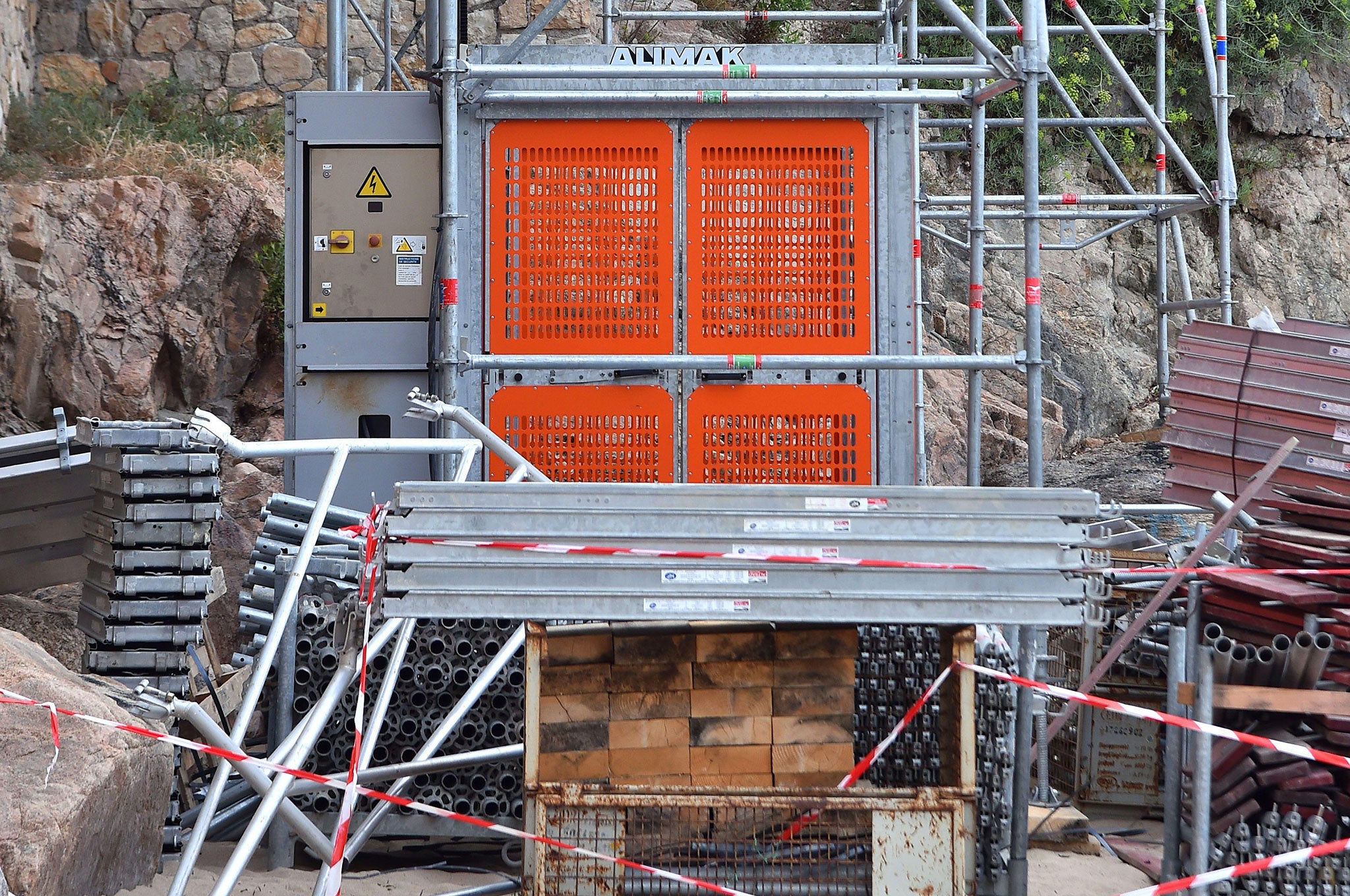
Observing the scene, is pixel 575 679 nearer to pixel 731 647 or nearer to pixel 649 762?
pixel 649 762

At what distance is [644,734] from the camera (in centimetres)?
383

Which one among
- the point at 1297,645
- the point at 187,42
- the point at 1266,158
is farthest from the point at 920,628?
the point at 1266,158

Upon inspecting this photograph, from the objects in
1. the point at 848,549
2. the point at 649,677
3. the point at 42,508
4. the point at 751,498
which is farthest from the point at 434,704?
the point at 848,549

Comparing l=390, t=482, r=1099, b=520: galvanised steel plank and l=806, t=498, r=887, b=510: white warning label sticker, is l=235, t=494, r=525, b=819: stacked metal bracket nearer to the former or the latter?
l=390, t=482, r=1099, b=520: galvanised steel plank

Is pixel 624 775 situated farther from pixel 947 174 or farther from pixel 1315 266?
pixel 1315 266

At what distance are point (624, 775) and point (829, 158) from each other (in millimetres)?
3605

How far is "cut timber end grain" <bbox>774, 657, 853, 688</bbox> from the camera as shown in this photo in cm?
388

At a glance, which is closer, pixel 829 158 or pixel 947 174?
pixel 829 158

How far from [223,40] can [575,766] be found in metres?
9.39

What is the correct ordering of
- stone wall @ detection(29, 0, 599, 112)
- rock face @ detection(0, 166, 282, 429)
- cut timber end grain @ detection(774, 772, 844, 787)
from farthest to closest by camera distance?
stone wall @ detection(29, 0, 599, 112), rock face @ detection(0, 166, 282, 429), cut timber end grain @ detection(774, 772, 844, 787)

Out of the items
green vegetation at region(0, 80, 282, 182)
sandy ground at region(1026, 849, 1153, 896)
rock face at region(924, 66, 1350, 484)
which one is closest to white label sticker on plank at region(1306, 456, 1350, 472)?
sandy ground at region(1026, 849, 1153, 896)

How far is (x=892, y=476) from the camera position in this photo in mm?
6352

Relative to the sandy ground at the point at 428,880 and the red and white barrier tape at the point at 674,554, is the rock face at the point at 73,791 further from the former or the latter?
the red and white barrier tape at the point at 674,554

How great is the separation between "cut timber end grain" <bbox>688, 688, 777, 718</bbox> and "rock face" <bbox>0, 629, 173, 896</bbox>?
1.69 m
